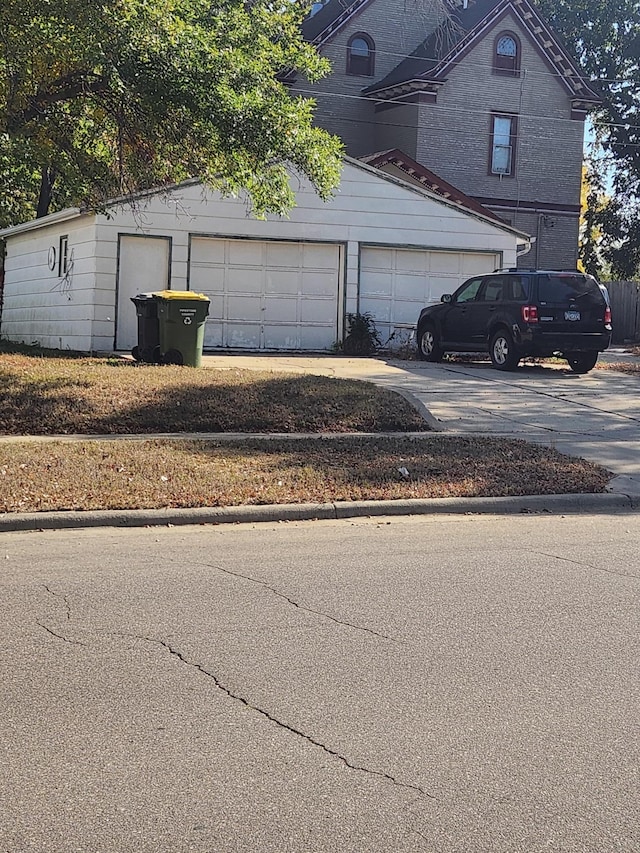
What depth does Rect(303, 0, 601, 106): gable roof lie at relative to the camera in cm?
3362

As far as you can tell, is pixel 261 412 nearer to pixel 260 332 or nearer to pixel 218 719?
pixel 218 719

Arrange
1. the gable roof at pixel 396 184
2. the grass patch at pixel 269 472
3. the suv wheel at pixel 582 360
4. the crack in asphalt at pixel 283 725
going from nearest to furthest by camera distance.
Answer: the crack in asphalt at pixel 283 725
the grass patch at pixel 269 472
the suv wheel at pixel 582 360
the gable roof at pixel 396 184

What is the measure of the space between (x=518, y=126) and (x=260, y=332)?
15.8 m

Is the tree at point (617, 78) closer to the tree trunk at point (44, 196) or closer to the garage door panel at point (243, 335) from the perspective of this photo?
the tree trunk at point (44, 196)

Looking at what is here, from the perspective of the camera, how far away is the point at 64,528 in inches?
329

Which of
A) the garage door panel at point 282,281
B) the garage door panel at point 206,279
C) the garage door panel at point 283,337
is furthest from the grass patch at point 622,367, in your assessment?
the garage door panel at point 206,279

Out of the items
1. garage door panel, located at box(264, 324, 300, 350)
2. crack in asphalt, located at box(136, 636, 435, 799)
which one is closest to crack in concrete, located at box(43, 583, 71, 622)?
Result: crack in asphalt, located at box(136, 636, 435, 799)

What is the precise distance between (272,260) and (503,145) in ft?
47.7

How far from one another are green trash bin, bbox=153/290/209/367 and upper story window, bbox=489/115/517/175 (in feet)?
64.8

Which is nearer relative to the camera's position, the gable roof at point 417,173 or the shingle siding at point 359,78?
the gable roof at point 417,173

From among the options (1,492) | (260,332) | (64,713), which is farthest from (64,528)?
(260,332)

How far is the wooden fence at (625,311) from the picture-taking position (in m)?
34.5

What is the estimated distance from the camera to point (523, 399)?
16.1 meters

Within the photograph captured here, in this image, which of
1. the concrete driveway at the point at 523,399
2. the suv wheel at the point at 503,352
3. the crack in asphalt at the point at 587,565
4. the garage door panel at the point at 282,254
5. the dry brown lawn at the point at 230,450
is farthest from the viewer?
the garage door panel at the point at 282,254
